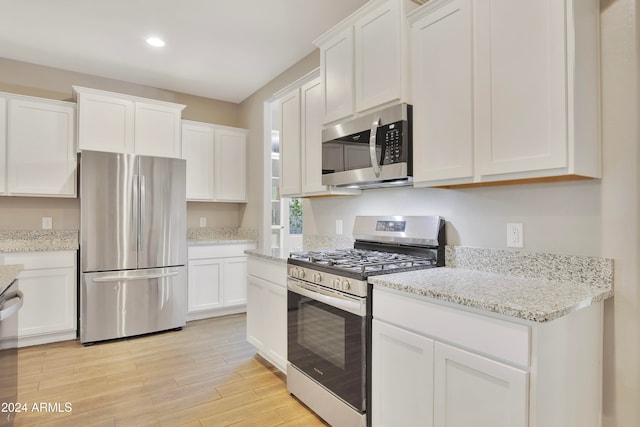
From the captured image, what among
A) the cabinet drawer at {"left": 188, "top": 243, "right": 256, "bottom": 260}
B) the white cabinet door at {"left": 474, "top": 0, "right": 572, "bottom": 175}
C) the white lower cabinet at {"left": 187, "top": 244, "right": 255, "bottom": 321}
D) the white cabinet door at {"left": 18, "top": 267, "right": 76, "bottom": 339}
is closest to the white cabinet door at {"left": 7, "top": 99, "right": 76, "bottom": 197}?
the white cabinet door at {"left": 18, "top": 267, "right": 76, "bottom": 339}

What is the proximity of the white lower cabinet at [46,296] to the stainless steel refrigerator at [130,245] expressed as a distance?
16 cm

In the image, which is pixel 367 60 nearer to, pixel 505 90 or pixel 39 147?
pixel 505 90

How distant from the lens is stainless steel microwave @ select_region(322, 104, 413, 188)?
1987 millimetres

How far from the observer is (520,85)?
58.6 inches

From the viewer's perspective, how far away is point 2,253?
3.11 m

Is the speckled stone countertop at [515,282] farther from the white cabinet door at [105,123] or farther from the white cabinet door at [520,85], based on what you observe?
the white cabinet door at [105,123]

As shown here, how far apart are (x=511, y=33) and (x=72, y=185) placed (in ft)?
13.1

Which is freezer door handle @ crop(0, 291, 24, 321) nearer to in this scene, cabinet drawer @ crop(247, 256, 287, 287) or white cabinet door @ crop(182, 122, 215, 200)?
cabinet drawer @ crop(247, 256, 287, 287)

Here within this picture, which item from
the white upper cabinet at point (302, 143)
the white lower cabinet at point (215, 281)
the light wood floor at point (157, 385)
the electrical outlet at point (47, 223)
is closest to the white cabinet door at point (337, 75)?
the white upper cabinet at point (302, 143)

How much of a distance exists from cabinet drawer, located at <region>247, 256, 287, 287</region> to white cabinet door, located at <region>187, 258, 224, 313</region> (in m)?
1.30

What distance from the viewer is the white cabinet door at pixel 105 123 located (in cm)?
358

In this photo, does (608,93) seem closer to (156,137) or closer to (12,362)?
(12,362)

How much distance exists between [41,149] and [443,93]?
3768 millimetres

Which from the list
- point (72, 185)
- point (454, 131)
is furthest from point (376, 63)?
point (72, 185)
